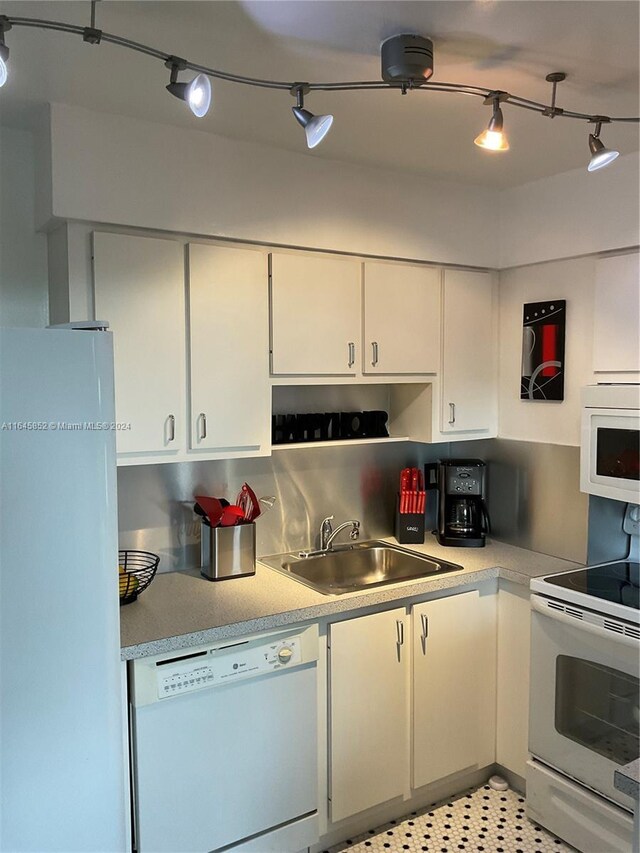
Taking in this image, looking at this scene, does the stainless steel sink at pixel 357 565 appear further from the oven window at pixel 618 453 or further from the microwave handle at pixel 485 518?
the oven window at pixel 618 453

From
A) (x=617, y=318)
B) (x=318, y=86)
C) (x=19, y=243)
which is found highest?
(x=318, y=86)

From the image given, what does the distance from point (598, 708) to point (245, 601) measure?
4.23 feet

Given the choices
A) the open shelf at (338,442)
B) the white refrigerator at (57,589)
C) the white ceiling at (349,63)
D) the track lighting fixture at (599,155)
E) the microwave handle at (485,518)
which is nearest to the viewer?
the white refrigerator at (57,589)

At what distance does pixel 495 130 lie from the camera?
1730 millimetres

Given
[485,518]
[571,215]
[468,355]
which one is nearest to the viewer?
[571,215]

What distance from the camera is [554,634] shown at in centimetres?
252

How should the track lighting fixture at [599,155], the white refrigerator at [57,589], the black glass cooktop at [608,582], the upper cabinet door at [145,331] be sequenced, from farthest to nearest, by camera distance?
1. the black glass cooktop at [608,582]
2. the upper cabinet door at [145,331]
3. the track lighting fixture at [599,155]
4. the white refrigerator at [57,589]

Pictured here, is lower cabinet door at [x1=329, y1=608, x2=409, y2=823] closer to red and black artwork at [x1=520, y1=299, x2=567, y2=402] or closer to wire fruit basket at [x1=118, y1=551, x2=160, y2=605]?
wire fruit basket at [x1=118, y1=551, x2=160, y2=605]

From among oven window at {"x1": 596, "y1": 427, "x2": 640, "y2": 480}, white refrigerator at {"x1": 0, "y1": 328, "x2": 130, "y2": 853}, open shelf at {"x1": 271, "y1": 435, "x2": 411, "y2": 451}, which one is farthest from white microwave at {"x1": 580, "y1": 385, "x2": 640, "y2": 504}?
white refrigerator at {"x1": 0, "y1": 328, "x2": 130, "y2": 853}

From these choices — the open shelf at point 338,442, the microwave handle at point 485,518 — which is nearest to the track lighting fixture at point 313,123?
the open shelf at point 338,442

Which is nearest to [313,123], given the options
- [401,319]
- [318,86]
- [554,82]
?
[318,86]

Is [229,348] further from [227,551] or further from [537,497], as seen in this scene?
[537,497]

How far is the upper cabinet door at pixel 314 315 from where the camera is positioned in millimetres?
2572

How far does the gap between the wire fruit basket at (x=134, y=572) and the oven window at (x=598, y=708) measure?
4.97ft
